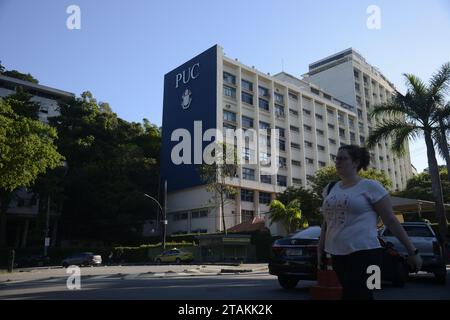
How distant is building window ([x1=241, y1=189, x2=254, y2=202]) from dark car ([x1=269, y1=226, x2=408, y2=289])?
43186 mm

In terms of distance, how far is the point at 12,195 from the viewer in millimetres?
43594

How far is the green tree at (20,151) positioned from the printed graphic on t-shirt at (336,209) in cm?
2683

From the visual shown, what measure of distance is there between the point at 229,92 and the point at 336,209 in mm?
52369

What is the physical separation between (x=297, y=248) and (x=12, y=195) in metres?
41.5

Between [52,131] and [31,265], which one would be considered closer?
[52,131]

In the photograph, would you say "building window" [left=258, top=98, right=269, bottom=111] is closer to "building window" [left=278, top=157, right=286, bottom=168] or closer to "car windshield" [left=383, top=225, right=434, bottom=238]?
"building window" [left=278, top=157, right=286, bottom=168]

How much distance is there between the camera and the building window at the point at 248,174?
5282 cm

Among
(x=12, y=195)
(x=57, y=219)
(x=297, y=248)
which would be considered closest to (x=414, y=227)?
(x=297, y=248)

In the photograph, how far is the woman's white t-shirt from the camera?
3604 millimetres

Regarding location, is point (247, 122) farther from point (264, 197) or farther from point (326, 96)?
point (326, 96)

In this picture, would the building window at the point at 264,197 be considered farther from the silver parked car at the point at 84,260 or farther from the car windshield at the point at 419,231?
the car windshield at the point at 419,231

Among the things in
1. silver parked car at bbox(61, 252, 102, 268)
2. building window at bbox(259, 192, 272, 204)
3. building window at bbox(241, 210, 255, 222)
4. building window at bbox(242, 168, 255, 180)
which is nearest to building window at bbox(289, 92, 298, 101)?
building window at bbox(242, 168, 255, 180)

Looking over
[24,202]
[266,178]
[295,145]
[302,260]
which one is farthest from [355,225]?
[295,145]
